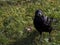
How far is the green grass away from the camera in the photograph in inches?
314

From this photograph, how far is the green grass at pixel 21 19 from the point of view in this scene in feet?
26.2

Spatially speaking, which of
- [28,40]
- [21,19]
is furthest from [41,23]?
[21,19]

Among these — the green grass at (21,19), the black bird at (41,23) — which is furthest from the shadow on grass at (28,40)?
the black bird at (41,23)

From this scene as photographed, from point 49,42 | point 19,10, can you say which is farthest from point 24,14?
point 49,42

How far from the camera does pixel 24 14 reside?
903 centimetres

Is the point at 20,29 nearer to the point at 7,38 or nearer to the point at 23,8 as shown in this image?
the point at 7,38

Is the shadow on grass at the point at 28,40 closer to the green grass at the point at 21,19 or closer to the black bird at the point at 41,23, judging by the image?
the green grass at the point at 21,19

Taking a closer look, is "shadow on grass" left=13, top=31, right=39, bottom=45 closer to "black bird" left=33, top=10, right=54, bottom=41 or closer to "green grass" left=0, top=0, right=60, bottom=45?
"green grass" left=0, top=0, right=60, bottom=45

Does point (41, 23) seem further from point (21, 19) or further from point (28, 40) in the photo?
point (21, 19)

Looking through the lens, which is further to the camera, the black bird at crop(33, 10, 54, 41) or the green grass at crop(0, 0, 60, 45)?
the green grass at crop(0, 0, 60, 45)

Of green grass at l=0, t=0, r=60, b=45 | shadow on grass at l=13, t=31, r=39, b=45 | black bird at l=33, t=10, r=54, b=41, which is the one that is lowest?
shadow on grass at l=13, t=31, r=39, b=45

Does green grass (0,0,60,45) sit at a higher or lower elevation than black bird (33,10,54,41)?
lower

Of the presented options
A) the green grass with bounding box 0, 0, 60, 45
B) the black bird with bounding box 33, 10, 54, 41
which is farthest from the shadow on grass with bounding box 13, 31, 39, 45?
the black bird with bounding box 33, 10, 54, 41

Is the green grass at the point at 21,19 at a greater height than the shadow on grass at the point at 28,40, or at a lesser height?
greater
